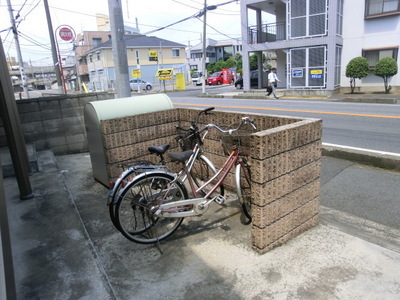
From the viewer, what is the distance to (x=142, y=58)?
151 ft

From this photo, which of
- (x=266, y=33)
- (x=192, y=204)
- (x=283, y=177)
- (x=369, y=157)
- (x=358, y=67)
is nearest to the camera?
(x=283, y=177)

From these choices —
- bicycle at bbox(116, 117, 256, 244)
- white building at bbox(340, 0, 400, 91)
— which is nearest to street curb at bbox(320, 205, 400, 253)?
bicycle at bbox(116, 117, 256, 244)

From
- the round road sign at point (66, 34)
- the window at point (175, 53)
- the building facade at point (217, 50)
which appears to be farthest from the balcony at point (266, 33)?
the building facade at point (217, 50)

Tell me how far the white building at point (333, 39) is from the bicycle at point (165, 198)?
17.5 m

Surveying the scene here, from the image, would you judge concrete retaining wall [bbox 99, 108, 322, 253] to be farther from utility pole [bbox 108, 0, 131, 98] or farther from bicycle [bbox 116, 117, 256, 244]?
utility pole [bbox 108, 0, 131, 98]

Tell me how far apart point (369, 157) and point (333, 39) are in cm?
1511

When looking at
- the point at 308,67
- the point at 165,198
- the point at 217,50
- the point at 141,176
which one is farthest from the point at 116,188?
the point at 217,50

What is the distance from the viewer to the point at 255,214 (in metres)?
2.90

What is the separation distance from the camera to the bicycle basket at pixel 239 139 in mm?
3461

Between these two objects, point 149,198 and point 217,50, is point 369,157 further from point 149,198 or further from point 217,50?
point 217,50

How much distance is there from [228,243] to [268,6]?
23.1 metres

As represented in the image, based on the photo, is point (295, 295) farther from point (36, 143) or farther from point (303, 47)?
point (303, 47)

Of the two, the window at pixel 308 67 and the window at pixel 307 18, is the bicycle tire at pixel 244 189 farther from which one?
the window at pixel 307 18

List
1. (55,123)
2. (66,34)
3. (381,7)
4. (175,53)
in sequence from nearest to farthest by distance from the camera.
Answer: (55,123)
(66,34)
(381,7)
(175,53)
